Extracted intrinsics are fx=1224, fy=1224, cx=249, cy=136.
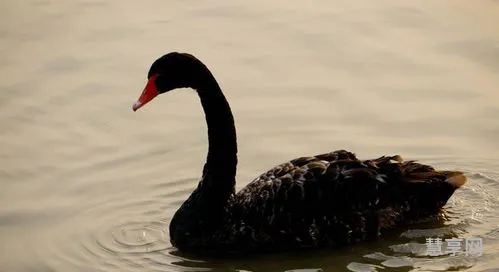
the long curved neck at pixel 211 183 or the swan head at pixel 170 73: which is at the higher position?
the swan head at pixel 170 73

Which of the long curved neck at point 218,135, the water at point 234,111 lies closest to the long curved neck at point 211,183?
the long curved neck at point 218,135

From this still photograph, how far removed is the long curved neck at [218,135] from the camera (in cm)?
746

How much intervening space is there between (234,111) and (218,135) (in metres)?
1.78

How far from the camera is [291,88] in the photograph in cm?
965

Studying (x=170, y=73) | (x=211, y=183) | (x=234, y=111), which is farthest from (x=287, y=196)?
(x=234, y=111)

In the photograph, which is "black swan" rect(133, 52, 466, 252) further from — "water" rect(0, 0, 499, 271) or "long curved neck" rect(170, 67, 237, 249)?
"water" rect(0, 0, 499, 271)

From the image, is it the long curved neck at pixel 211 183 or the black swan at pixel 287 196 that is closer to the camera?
the black swan at pixel 287 196

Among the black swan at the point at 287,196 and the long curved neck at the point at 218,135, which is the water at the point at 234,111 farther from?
the long curved neck at the point at 218,135

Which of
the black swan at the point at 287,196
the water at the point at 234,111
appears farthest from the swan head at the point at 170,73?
the water at the point at 234,111

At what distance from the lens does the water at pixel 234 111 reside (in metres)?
7.55

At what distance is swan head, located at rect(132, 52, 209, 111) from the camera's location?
734 cm

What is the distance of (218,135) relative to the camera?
7.54 meters

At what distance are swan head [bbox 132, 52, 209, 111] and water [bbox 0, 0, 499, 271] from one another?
943 mm

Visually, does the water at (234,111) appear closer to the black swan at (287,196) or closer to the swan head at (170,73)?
the black swan at (287,196)
